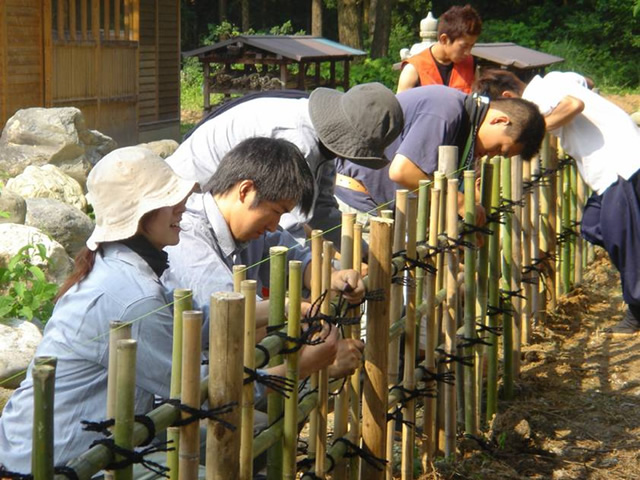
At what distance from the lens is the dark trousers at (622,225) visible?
17.9ft

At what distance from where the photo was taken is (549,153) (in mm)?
6062

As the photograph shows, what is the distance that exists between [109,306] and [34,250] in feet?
12.4

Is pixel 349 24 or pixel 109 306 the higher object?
pixel 349 24

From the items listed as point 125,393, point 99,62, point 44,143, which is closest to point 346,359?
point 125,393

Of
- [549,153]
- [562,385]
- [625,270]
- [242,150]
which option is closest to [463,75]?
[549,153]

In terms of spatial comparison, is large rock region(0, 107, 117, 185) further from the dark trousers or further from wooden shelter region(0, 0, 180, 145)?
the dark trousers

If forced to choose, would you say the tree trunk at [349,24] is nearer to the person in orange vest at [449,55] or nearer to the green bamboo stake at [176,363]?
the person in orange vest at [449,55]

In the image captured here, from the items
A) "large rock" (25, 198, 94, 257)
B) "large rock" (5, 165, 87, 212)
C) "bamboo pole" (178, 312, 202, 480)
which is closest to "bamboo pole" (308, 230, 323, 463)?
"bamboo pole" (178, 312, 202, 480)

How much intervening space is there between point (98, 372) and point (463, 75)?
411cm

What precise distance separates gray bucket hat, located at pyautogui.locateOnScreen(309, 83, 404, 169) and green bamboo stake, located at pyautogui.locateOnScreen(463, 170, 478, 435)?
528 mm

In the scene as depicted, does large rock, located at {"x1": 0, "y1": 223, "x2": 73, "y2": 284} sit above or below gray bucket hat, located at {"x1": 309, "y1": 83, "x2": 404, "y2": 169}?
below

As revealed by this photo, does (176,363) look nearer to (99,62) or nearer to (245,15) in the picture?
(99,62)

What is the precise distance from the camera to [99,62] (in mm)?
12586

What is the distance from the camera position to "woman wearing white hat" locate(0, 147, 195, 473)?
2.33 meters
